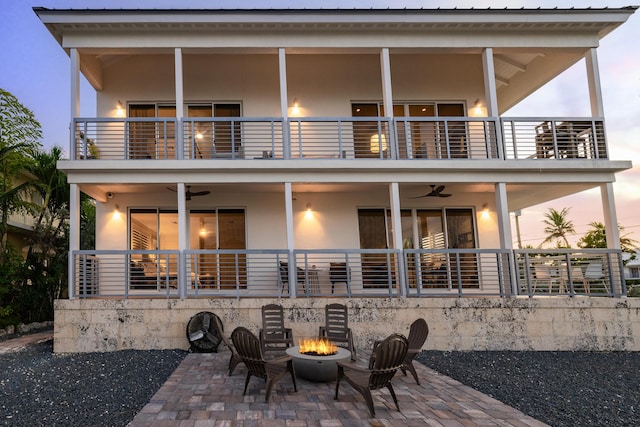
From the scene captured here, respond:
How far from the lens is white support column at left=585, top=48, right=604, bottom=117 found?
9565 millimetres

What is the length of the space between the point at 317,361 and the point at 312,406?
87cm

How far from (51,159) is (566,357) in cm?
1389

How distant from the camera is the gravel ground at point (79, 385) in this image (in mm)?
4727

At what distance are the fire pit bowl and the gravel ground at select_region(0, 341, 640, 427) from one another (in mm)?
1951

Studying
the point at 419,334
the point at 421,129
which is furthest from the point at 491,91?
the point at 419,334

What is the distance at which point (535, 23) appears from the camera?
31.0 feet

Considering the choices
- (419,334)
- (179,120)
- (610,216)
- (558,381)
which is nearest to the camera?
(558,381)

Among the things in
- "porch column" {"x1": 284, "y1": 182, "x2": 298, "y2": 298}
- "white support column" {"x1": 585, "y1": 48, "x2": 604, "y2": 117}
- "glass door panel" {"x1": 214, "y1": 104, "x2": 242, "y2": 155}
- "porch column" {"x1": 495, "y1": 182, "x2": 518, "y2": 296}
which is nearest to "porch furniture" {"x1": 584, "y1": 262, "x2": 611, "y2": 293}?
"porch column" {"x1": 495, "y1": 182, "x2": 518, "y2": 296}

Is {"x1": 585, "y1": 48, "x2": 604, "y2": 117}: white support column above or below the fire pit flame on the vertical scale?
above

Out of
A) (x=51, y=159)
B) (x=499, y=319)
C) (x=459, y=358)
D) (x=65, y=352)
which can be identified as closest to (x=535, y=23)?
(x=499, y=319)

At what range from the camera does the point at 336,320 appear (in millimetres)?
7902

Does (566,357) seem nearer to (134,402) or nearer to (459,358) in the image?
(459,358)

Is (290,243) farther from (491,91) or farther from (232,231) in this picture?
(491,91)

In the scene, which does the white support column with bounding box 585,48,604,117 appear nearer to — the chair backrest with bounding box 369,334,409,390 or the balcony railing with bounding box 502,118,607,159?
the balcony railing with bounding box 502,118,607,159
